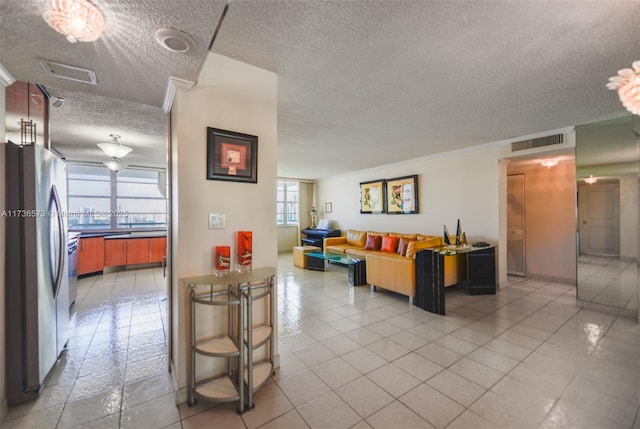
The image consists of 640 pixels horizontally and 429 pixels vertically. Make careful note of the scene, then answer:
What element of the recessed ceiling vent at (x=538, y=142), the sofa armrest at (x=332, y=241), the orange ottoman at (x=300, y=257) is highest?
the recessed ceiling vent at (x=538, y=142)

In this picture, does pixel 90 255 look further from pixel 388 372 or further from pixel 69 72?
pixel 388 372

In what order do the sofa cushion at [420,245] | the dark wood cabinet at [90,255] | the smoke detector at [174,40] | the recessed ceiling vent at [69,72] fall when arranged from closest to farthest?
the smoke detector at [174,40] → the recessed ceiling vent at [69,72] → the sofa cushion at [420,245] → the dark wood cabinet at [90,255]

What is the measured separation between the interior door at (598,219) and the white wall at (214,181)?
14.4ft

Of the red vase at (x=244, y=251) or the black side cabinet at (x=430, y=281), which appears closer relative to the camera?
the red vase at (x=244, y=251)

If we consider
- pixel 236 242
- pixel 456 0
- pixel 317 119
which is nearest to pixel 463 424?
pixel 236 242

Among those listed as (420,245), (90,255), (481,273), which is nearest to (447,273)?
(481,273)

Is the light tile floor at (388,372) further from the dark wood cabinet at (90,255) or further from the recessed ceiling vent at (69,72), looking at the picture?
the recessed ceiling vent at (69,72)

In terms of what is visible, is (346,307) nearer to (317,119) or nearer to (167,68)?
(317,119)

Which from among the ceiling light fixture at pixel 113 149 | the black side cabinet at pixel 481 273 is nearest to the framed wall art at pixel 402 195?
the black side cabinet at pixel 481 273

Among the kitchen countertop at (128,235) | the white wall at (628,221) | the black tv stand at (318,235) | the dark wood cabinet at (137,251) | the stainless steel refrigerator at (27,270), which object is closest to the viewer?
the stainless steel refrigerator at (27,270)

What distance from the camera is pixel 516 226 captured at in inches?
213

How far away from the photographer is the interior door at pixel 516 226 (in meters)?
5.32

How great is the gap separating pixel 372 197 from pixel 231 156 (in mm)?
5424

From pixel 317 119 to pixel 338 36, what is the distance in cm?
166
